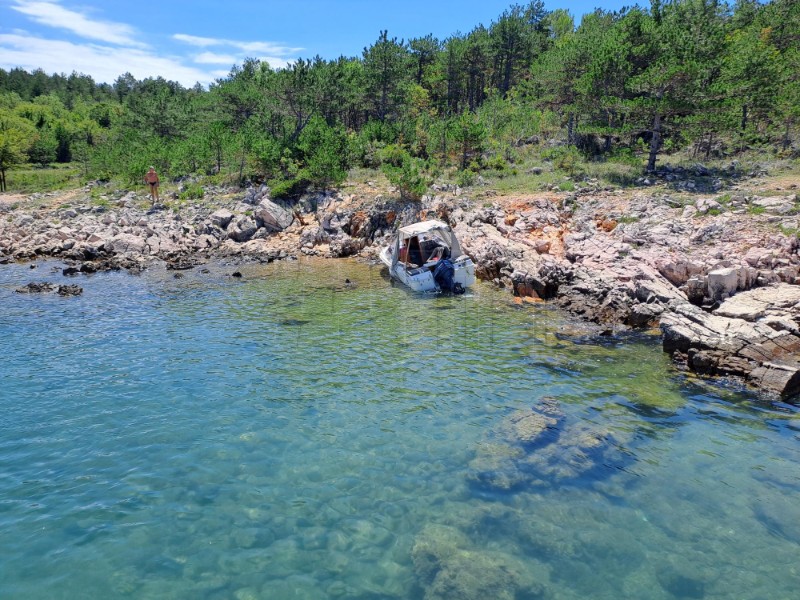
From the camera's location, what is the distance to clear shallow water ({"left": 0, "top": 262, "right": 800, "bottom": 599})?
7840 millimetres

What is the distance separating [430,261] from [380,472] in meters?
17.3

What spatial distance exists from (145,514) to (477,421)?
25.1 ft

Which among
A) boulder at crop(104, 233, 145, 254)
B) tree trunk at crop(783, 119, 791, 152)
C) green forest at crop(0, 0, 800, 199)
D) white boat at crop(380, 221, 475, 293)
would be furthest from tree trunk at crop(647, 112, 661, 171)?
boulder at crop(104, 233, 145, 254)

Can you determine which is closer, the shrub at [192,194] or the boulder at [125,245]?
the boulder at [125,245]

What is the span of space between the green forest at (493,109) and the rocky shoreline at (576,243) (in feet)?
15.6

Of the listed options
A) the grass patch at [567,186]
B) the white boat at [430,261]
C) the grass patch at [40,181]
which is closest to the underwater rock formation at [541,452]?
the white boat at [430,261]

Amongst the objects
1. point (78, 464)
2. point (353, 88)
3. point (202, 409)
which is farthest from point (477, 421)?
point (353, 88)

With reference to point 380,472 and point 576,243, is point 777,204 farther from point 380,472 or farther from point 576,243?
point 380,472

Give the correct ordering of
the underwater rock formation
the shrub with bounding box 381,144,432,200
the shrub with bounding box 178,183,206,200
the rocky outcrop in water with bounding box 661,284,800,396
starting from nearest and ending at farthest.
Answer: the underwater rock formation
the rocky outcrop in water with bounding box 661,284,800,396
the shrub with bounding box 381,144,432,200
the shrub with bounding box 178,183,206,200

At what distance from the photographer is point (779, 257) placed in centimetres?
2047

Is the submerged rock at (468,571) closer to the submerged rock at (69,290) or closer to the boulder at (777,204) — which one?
the submerged rock at (69,290)

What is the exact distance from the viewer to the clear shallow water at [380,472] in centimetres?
784

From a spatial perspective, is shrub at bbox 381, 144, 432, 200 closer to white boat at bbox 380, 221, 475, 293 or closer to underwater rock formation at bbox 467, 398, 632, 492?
white boat at bbox 380, 221, 475, 293

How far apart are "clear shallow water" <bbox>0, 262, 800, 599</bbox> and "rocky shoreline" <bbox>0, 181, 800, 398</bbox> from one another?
2231 mm
